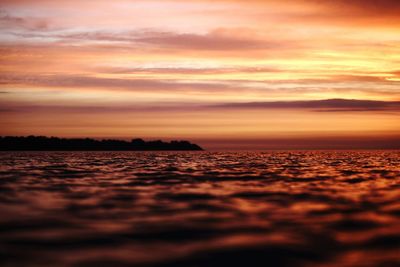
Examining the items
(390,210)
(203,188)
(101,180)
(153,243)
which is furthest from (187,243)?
(101,180)

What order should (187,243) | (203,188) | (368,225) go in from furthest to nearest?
(203,188)
(368,225)
(187,243)

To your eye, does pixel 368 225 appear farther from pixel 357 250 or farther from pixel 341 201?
pixel 341 201

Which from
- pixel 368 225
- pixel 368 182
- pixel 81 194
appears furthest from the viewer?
pixel 368 182

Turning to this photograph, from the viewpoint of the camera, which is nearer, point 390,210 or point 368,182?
point 390,210

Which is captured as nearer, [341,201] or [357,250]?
[357,250]

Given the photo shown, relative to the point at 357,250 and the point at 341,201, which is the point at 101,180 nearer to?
the point at 341,201

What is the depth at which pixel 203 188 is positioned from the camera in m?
22.1

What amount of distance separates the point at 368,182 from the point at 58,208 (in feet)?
53.2

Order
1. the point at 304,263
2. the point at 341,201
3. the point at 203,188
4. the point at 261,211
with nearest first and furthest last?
the point at 304,263 → the point at 261,211 → the point at 341,201 → the point at 203,188

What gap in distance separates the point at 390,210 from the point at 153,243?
8453 millimetres

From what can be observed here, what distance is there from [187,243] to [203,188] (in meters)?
11.3

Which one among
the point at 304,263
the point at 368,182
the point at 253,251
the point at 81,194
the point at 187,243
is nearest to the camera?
the point at 304,263

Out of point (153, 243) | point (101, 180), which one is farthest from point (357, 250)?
point (101, 180)

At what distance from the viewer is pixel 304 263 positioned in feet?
30.3
